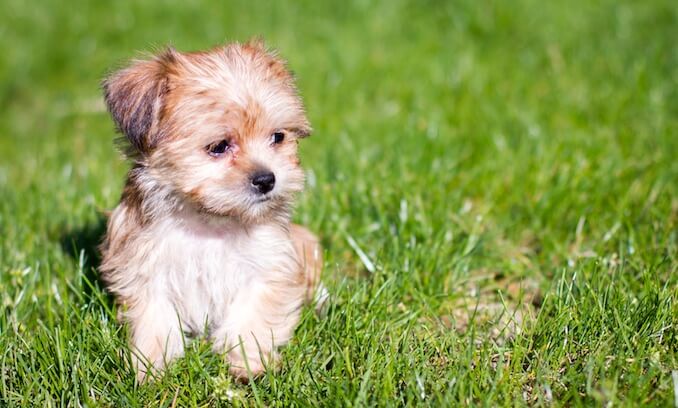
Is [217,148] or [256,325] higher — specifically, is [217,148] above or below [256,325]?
above

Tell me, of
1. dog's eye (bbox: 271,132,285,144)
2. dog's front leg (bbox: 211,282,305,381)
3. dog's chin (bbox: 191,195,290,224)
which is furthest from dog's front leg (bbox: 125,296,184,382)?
dog's eye (bbox: 271,132,285,144)

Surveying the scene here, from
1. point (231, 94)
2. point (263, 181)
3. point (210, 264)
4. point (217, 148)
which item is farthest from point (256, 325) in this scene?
point (231, 94)

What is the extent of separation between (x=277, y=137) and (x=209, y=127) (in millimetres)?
435

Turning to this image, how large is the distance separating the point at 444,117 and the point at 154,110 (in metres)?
3.87

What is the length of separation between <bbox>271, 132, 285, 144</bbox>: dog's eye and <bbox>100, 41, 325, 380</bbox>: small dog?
11mm

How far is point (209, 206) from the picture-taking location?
12.6 ft

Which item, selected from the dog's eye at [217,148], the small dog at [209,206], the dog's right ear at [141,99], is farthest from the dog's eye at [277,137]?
the dog's right ear at [141,99]

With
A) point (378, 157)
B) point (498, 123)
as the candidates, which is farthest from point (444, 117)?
point (378, 157)

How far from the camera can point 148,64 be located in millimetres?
4004

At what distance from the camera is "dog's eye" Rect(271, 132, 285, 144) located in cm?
406

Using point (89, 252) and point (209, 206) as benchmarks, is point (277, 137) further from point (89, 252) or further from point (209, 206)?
point (89, 252)

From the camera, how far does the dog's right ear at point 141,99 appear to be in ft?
12.6

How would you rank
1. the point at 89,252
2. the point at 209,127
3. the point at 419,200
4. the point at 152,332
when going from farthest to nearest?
the point at 419,200 < the point at 89,252 < the point at 152,332 < the point at 209,127

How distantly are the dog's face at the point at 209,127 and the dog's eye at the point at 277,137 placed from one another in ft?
0.23
